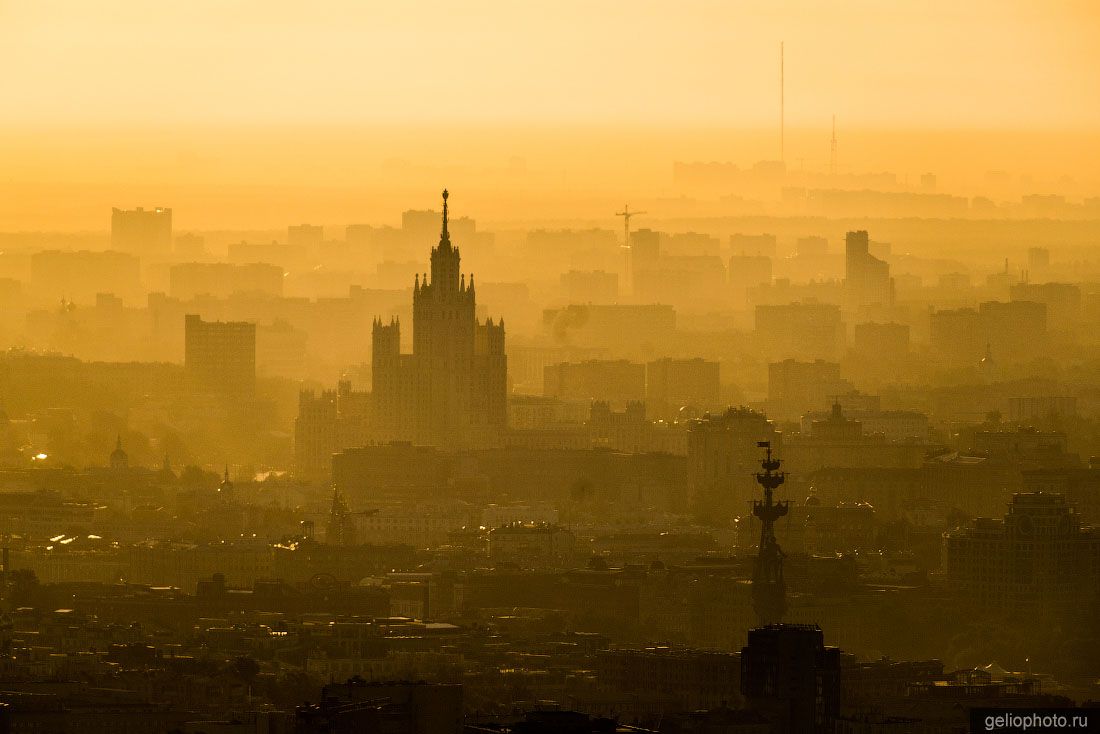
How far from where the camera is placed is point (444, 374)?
351 ft

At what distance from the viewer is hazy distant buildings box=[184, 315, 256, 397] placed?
122750 mm

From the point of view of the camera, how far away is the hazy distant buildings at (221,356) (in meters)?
123

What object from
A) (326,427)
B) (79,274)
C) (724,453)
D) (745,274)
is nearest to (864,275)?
(745,274)

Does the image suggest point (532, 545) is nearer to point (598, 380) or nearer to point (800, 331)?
point (598, 380)

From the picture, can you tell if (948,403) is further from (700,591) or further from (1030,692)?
(1030,692)

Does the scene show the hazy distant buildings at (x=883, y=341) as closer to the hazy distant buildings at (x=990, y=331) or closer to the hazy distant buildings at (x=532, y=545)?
the hazy distant buildings at (x=990, y=331)

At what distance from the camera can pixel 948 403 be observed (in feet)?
383

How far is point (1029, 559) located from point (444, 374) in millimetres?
33630

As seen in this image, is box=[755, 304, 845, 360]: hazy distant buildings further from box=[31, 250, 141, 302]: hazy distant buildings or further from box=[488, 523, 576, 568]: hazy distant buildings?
box=[488, 523, 576, 568]: hazy distant buildings

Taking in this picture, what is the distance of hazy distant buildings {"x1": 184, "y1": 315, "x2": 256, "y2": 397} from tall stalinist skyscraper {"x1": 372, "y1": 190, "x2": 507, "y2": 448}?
567 inches

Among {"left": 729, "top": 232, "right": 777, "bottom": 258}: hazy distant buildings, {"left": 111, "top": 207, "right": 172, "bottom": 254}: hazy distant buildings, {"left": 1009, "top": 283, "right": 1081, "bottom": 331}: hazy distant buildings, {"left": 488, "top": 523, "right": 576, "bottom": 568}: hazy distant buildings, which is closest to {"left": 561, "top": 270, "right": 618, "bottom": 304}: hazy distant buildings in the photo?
{"left": 729, "top": 232, "right": 777, "bottom": 258}: hazy distant buildings

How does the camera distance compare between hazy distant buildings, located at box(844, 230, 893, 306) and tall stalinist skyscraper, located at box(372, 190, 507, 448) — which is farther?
hazy distant buildings, located at box(844, 230, 893, 306)

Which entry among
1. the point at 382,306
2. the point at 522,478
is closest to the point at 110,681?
the point at 522,478

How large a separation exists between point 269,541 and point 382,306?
45862 millimetres
